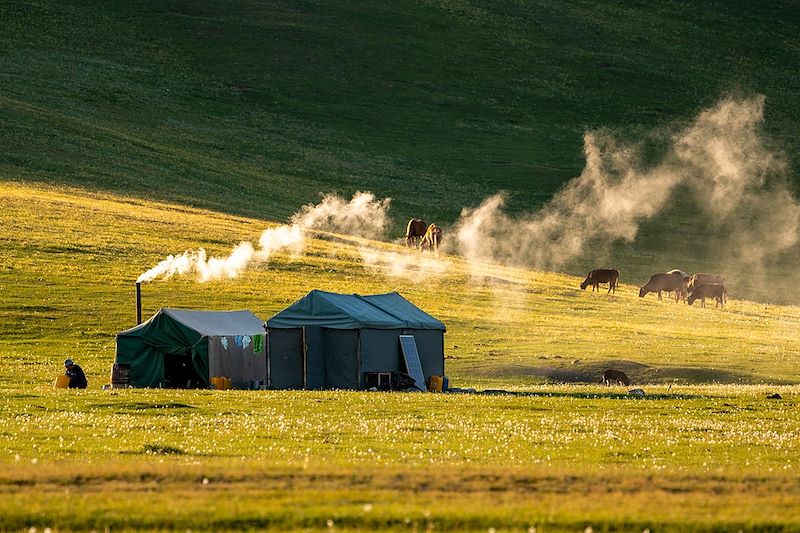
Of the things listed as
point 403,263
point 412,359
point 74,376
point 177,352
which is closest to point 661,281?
point 403,263

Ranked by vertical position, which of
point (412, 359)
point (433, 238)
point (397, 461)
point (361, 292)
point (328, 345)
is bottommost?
point (397, 461)

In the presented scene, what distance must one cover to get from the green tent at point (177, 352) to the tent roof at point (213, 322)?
38 millimetres

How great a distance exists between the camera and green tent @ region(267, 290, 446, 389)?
2040 inches

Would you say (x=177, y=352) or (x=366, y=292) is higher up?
(x=366, y=292)

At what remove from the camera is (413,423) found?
3509cm

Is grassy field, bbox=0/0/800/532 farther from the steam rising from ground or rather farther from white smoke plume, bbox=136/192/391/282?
white smoke plume, bbox=136/192/391/282

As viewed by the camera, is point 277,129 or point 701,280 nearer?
point 701,280

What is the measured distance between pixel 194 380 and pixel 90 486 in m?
32.8

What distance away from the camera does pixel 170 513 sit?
57.9 feet

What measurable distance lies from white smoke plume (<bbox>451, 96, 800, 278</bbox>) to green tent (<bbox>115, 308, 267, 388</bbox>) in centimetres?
5875

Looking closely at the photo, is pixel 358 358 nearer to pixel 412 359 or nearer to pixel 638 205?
pixel 412 359

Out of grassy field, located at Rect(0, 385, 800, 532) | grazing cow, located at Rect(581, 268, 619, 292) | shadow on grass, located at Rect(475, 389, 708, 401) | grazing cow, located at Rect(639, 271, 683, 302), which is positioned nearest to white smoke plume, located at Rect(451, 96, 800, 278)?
grazing cow, located at Rect(639, 271, 683, 302)

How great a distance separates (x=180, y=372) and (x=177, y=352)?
41.3 inches

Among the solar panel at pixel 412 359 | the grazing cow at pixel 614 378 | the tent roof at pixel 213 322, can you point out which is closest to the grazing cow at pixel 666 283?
the grazing cow at pixel 614 378
